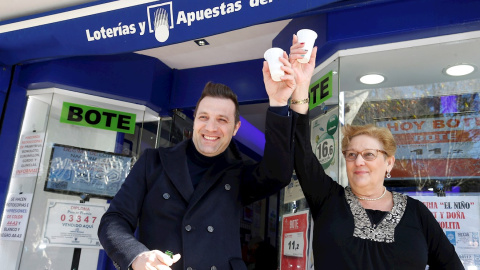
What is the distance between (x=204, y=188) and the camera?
61.7 inches

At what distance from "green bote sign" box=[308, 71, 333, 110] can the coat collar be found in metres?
1.67

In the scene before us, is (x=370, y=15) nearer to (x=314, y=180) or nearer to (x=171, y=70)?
(x=314, y=180)

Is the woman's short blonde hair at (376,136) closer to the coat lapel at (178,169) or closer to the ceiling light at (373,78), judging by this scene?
the coat lapel at (178,169)

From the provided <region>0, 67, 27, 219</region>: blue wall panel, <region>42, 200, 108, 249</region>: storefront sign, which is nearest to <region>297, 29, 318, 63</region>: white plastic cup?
<region>42, 200, 108, 249</region>: storefront sign

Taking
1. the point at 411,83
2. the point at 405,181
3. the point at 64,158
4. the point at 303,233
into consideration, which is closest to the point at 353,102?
the point at 411,83

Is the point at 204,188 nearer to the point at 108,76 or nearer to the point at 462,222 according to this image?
the point at 462,222

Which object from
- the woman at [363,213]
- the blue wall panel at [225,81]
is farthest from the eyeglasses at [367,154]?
the blue wall panel at [225,81]

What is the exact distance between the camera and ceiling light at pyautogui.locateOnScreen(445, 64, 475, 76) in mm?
2977

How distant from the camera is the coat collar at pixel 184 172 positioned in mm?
1553

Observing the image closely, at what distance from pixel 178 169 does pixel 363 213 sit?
0.83 m

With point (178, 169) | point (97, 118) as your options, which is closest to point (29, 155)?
point (97, 118)

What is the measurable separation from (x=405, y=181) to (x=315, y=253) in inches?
55.0

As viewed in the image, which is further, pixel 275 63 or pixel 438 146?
pixel 438 146

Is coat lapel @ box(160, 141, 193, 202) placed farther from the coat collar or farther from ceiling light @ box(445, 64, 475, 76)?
ceiling light @ box(445, 64, 475, 76)
